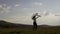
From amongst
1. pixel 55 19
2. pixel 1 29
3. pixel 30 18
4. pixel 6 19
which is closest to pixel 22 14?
pixel 30 18

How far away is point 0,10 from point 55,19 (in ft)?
5.73

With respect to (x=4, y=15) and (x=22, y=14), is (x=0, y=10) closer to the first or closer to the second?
(x=4, y=15)

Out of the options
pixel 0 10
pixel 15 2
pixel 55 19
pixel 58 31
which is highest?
pixel 15 2

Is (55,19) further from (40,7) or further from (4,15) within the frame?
(4,15)

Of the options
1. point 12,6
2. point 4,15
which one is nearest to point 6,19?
point 4,15

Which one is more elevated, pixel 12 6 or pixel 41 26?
pixel 12 6

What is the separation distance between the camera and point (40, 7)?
3814 mm

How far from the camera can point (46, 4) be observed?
383cm

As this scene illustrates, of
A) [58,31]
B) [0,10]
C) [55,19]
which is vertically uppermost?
[0,10]

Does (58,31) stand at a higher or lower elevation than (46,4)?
lower

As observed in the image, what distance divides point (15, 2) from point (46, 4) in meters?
1.00

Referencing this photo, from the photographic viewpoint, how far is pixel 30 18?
3.80 m

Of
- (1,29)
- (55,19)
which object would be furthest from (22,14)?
(55,19)

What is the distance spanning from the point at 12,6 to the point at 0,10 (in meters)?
0.40
